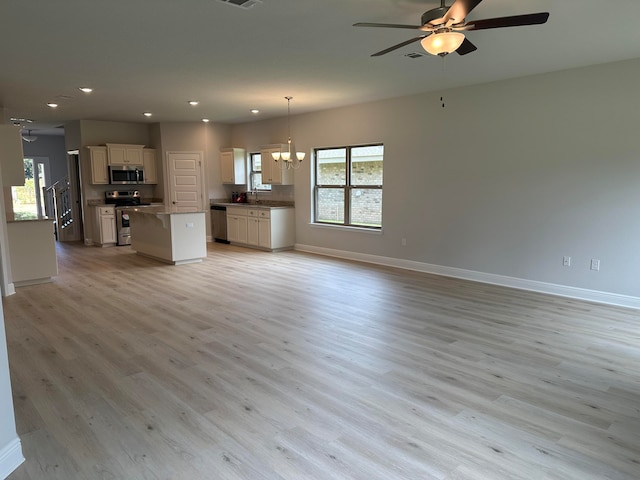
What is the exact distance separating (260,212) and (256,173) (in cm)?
164

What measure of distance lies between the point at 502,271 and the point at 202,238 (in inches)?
191

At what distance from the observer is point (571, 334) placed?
387cm

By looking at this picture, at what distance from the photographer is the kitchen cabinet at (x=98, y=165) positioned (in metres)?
8.87

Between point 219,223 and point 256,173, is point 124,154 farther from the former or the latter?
point 256,173

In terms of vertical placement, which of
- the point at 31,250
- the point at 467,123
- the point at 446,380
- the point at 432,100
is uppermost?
the point at 432,100

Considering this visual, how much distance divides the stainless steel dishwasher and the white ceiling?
3298 millimetres

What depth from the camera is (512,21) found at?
271 cm

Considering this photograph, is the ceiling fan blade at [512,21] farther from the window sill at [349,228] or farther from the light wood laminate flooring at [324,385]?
the window sill at [349,228]

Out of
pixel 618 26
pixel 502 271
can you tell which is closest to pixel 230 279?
pixel 502 271

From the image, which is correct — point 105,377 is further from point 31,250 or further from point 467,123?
point 467,123

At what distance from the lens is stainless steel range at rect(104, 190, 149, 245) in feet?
29.9

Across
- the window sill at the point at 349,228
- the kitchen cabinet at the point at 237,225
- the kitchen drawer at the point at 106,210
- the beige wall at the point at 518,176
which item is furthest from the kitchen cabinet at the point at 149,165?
the beige wall at the point at 518,176

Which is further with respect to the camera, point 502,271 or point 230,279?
point 230,279

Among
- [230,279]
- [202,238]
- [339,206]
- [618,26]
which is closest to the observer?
[618,26]
